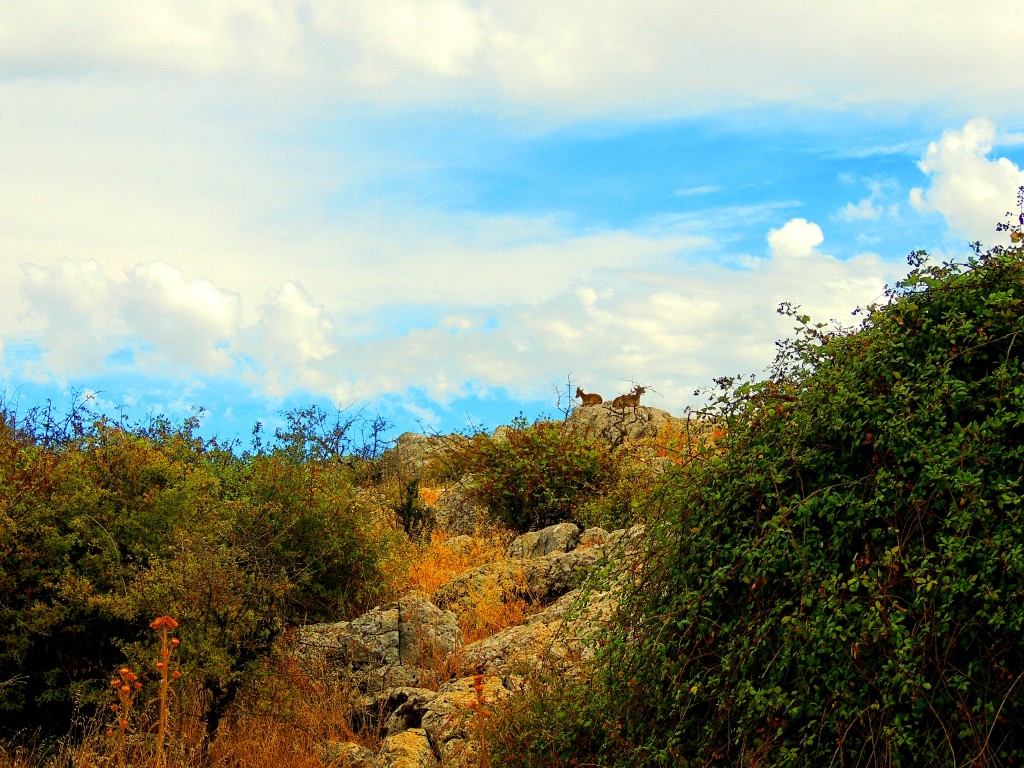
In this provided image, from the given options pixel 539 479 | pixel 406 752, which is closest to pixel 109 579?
pixel 406 752

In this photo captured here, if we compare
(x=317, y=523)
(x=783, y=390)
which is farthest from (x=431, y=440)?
(x=783, y=390)

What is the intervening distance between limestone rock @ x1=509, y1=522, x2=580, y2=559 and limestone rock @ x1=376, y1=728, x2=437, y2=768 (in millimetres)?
5631

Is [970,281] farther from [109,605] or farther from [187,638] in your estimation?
[109,605]

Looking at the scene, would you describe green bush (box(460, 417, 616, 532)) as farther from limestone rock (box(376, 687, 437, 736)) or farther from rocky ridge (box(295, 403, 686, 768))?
limestone rock (box(376, 687, 437, 736))

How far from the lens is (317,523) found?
1203 cm

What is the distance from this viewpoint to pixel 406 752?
685 centimetres

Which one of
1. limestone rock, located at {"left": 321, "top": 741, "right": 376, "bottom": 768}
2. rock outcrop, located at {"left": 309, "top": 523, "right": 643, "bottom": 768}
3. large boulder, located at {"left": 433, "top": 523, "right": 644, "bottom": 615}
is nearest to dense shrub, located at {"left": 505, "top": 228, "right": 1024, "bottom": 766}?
rock outcrop, located at {"left": 309, "top": 523, "right": 643, "bottom": 768}

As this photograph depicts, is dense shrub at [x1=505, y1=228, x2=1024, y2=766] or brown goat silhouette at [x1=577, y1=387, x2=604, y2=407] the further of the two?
brown goat silhouette at [x1=577, y1=387, x2=604, y2=407]

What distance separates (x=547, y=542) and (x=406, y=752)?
6.26 metres

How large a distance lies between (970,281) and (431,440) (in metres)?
16.3

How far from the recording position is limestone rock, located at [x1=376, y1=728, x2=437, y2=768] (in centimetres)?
669

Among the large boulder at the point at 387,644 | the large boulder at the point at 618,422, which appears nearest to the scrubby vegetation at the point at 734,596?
the large boulder at the point at 387,644

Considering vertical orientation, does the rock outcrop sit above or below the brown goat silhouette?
below

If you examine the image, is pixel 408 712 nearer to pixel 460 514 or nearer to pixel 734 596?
pixel 734 596
